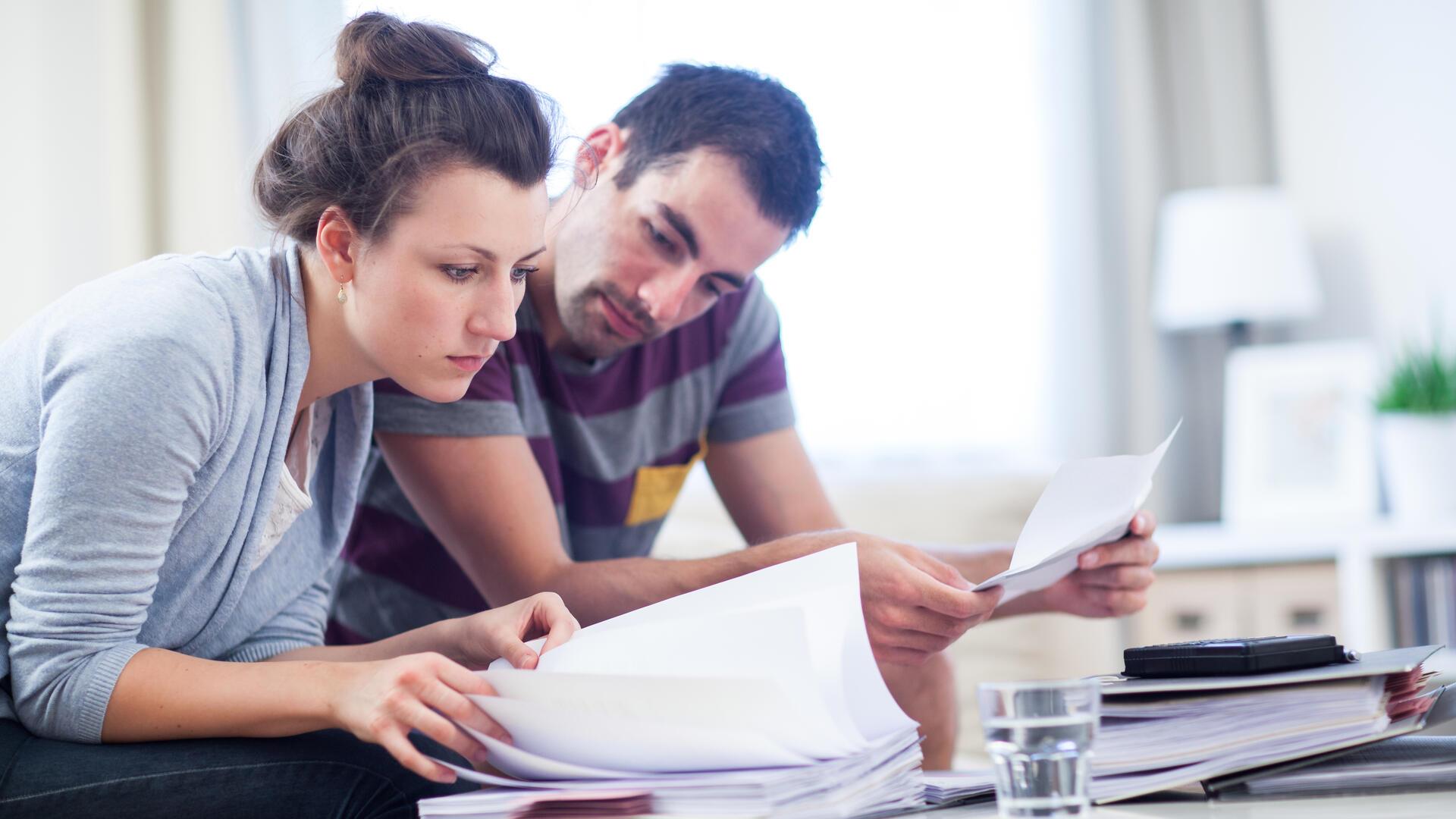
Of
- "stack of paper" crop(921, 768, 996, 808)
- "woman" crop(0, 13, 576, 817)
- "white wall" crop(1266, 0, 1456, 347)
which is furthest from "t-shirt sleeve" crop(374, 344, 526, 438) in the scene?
"white wall" crop(1266, 0, 1456, 347)

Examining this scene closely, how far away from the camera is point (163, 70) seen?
2.78m

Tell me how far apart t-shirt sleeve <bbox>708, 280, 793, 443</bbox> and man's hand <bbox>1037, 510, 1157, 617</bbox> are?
1.61 feet

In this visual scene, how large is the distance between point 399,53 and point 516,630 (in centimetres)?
49

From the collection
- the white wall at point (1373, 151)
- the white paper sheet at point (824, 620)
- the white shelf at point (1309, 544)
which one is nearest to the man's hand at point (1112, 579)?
the white paper sheet at point (824, 620)

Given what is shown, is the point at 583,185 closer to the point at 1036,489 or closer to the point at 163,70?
the point at 1036,489

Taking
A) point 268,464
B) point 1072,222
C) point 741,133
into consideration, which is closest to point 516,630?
point 268,464

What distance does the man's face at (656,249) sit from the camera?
1.43 m

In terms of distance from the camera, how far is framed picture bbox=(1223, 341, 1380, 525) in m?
2.82

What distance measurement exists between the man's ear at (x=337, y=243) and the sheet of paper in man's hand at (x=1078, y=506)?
0.58 metres

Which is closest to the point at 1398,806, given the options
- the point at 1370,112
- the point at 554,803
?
the point at 554,803

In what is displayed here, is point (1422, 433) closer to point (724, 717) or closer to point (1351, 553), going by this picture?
point (1351, 553)

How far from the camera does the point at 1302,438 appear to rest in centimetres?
288

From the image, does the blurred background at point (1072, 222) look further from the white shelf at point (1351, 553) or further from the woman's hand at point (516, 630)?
the woman's hand at point (516, 630)

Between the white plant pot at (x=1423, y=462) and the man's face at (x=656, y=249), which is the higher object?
the man's face at (x=656, y=249)
